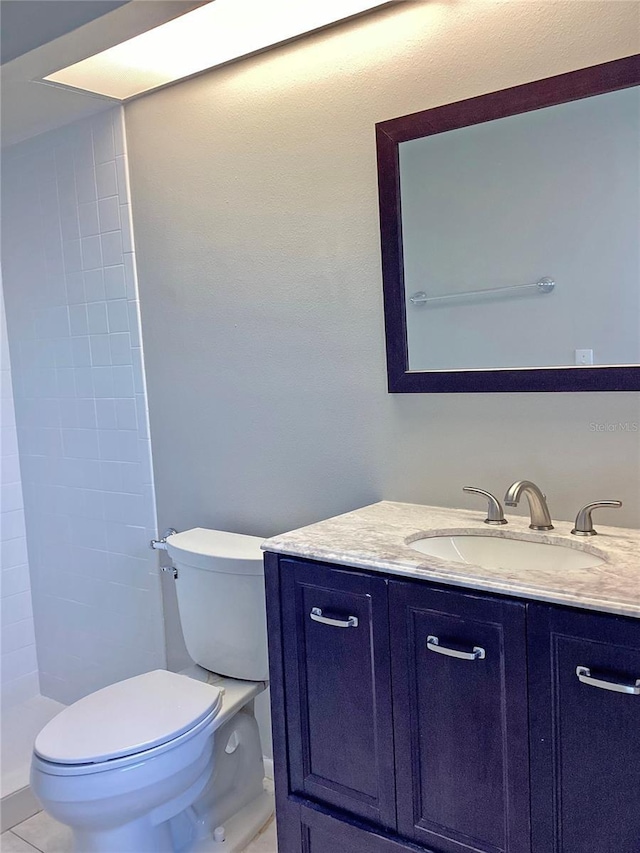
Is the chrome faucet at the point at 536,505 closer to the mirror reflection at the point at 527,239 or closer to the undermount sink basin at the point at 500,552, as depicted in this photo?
the undermount sink basin at the point at 500,552

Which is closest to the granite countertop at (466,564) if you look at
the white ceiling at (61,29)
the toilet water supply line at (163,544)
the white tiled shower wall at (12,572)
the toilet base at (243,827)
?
the toilet water supply line at (163,544)

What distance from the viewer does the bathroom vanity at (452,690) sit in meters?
1.21

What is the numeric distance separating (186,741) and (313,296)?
48.6 inches

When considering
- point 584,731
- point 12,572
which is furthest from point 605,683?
point 12,572

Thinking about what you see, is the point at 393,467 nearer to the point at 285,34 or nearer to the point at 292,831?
the point at 292,831

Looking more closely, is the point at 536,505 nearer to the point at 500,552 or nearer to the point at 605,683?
the point at 500,552

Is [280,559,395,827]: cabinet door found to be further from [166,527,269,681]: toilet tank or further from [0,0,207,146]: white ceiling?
[0,0,207,146]: white ceiling

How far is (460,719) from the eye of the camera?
1365 millimetres

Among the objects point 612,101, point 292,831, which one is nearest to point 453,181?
point 612,101

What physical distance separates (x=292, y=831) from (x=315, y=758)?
205mm

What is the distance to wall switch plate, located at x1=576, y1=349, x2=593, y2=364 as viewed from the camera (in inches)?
62.8

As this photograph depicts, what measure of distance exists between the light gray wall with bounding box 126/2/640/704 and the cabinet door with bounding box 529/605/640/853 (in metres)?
0.49

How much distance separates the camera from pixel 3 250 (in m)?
2.89

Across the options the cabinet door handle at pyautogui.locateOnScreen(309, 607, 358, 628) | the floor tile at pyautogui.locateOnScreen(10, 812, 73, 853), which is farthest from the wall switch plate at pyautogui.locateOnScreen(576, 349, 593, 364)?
the floor tile at pyautogui.locateOnScreen(10, 812, 73, 853)
